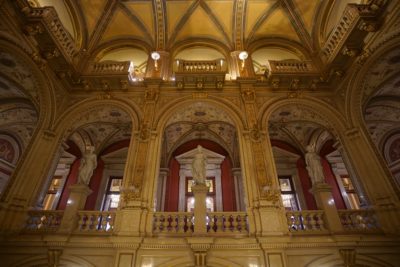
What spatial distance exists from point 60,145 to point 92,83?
2.51m

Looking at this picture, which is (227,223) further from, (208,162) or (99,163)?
(99,163)

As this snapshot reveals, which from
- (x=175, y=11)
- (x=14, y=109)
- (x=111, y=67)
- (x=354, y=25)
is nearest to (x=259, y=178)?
(x=354, y=25)

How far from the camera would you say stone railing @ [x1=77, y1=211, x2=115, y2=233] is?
5875 mm

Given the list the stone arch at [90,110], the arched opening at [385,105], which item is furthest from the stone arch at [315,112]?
the stone arch at [90,110]

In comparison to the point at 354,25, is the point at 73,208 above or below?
below

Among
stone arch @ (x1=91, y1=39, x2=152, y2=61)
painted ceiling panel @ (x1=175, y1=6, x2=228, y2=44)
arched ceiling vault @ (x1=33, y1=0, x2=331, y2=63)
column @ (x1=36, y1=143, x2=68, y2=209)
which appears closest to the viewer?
column @ (x1=36, y1=143, x2=68, y2=209)

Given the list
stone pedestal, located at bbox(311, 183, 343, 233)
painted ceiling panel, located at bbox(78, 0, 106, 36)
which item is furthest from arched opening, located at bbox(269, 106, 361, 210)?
painted ceiling panel, located at bbox(78, 0, 106, 36)

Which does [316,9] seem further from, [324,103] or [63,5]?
[63,5]

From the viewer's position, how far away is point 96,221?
19.7 feet

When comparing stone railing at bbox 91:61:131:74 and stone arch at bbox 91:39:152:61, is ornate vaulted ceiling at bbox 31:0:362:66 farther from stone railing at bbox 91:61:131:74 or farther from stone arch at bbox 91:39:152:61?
stone railing at bbox 91:61:131:74

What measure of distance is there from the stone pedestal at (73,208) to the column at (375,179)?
7737 millimetres

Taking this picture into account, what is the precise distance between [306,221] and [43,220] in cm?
692

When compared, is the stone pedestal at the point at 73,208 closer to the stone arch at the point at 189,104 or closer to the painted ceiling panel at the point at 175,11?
the stone arch at the point at 189,104

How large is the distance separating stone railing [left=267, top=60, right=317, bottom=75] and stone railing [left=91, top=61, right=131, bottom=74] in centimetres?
533
